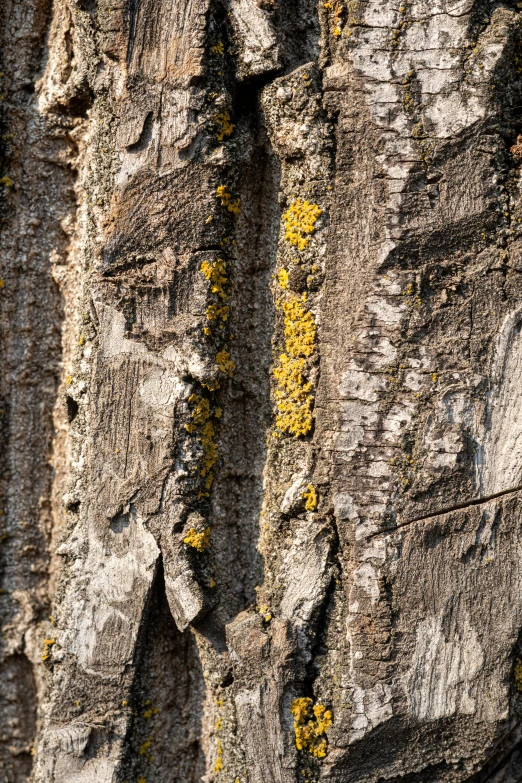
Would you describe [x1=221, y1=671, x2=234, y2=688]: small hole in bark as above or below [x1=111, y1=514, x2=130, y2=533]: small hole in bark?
below

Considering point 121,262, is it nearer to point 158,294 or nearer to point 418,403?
point 158,294

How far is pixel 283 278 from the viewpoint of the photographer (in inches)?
73.5

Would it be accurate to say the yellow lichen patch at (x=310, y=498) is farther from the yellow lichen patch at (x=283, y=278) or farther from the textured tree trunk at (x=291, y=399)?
the yellow lichen patch at (x=283, y=278)

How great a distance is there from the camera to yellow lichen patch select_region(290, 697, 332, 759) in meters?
1.73

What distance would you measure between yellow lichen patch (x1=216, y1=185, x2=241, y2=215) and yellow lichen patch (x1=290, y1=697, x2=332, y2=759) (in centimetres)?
137

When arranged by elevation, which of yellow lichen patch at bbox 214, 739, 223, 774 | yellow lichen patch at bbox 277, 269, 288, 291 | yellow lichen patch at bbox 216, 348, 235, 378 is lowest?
yellow lichen patch at bbox 214, 739, 223, 774

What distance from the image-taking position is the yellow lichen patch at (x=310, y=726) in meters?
1.73

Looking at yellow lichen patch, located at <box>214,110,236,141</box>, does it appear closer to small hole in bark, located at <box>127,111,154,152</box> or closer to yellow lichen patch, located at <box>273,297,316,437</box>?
small hole in bark, located at <box>127,111,154,152</box>

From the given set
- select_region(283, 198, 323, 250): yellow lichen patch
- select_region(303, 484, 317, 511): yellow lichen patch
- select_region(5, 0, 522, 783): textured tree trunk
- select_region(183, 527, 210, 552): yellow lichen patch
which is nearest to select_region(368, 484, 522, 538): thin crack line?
select_region(5, 0, 522, 783): textured tree trunk

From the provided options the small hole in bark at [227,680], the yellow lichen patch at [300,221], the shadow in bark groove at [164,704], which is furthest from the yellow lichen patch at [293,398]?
the small hole in bark at [227,680]

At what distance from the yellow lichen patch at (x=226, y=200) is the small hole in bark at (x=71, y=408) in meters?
0.74

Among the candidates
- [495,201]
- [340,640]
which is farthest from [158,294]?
[340,640]

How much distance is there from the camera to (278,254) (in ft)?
6.20

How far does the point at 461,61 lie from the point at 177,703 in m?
1.97
